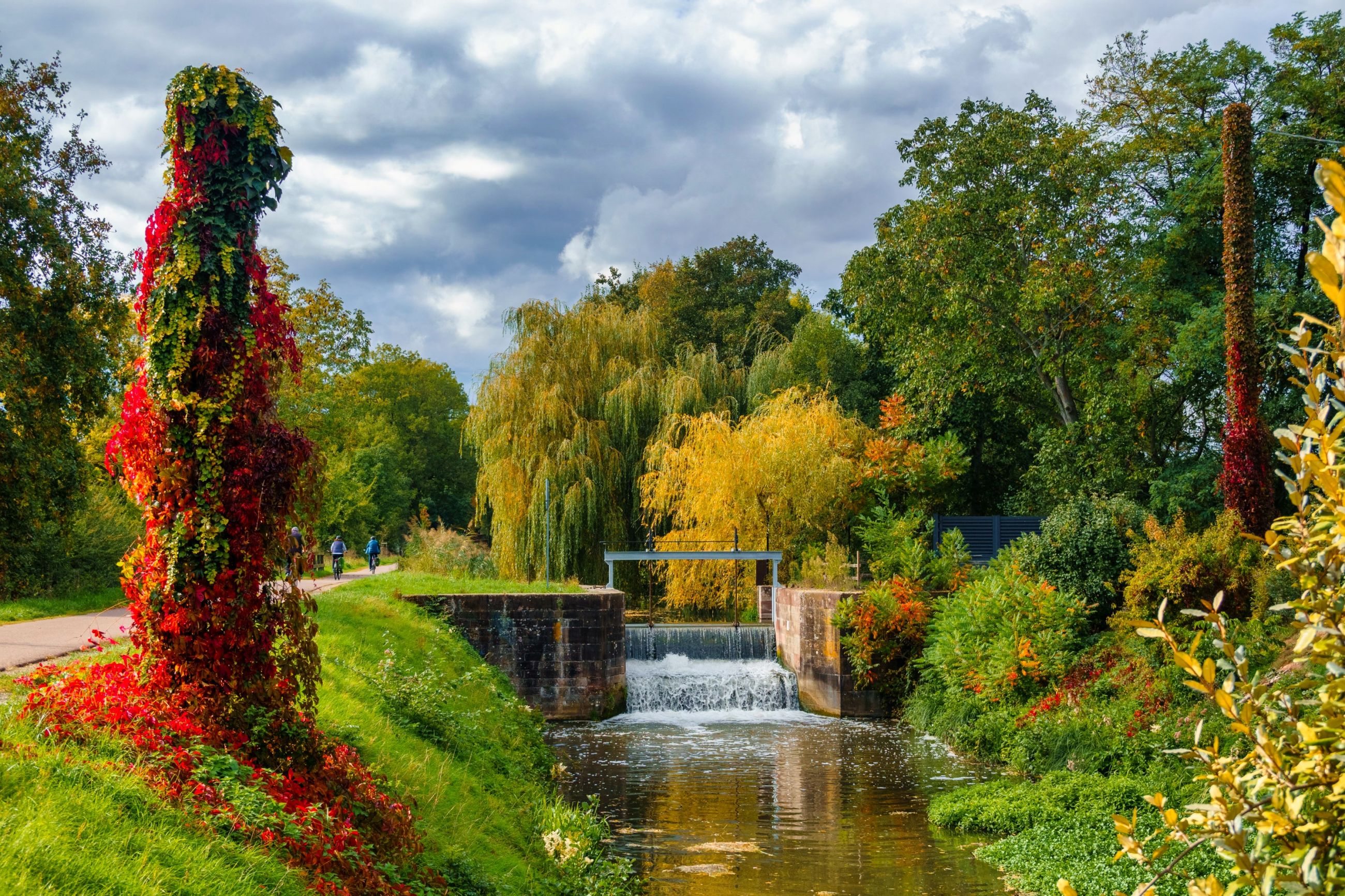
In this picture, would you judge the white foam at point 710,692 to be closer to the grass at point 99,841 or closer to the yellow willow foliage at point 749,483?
the yellow willow foliage at point 749,483

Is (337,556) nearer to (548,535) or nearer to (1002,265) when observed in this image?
(548,535)

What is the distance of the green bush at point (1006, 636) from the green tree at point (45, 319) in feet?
43.4

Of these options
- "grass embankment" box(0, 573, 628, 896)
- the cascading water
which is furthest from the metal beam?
"grass embankment" box(0, 573, 628, 896)

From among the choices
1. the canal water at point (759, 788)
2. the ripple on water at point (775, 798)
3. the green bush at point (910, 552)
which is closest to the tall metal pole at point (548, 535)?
the canal water at point (759, 788)

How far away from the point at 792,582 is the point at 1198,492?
26.4 feet

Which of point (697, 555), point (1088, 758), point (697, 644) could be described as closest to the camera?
point (1088, 758)

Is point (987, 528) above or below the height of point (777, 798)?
above

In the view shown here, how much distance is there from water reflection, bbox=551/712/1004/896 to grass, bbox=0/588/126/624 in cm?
809

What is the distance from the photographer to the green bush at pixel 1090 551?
1512 centimetres

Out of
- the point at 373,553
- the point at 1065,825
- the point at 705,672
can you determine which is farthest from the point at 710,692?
the point at 373,553

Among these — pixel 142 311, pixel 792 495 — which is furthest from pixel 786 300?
pixel 142 311

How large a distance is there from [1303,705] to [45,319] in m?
16.8

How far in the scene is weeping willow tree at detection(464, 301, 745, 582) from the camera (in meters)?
23.5

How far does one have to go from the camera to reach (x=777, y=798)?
12.0m
